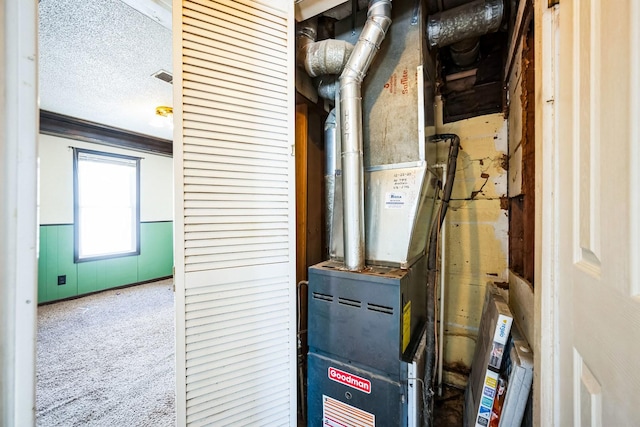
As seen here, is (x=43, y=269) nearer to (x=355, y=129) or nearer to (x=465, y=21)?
(x=355, y=129)

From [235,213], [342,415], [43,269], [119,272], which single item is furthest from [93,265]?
[342,415]

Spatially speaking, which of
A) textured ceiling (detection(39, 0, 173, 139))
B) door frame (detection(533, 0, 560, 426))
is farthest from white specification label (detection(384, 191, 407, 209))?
textured ceiling (detection(39, 0, 173, 139))

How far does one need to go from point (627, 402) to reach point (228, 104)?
140cm

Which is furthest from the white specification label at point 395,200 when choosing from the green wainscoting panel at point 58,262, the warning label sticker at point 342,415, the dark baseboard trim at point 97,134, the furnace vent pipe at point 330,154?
the green wainscoting panel at point 58,262

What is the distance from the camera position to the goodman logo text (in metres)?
1.10

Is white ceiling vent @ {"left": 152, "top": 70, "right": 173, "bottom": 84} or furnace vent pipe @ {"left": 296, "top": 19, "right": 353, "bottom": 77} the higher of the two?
white ceiling vent @ {"left": 152, "top": 70, "right": 173, "bottom": 84}

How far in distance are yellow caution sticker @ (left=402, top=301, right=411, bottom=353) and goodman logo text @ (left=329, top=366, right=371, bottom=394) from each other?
24 centimetres

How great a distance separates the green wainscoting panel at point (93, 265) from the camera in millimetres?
3453

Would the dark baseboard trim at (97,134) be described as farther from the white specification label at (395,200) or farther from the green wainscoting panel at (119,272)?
the white specification label at (395,200)

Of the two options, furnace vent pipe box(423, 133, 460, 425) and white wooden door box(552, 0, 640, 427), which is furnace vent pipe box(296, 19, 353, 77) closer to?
furnace vent pipe box(423, 133, 460, 425)

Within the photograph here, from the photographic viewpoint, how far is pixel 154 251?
464 centimetres

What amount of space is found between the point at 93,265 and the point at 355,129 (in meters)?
4.73

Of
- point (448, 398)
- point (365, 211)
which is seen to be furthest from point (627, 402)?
point (448, 398)

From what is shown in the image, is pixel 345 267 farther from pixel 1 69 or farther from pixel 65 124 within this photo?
pixel 65 124
